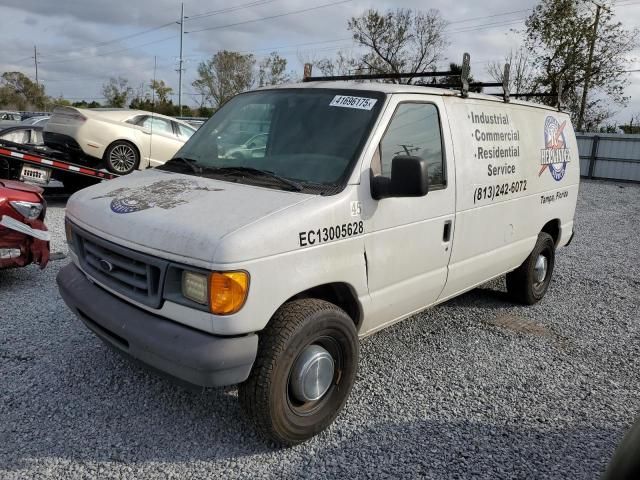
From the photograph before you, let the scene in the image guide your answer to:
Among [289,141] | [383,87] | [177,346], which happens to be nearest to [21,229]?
[289,141]

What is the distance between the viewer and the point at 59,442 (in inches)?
117

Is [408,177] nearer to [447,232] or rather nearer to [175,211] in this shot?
[447,232]

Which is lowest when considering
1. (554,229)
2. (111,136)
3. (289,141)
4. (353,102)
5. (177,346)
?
(177,346)

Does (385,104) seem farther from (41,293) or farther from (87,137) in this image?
(87,137)

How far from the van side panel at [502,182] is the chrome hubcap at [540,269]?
1.46 feet

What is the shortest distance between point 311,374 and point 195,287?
862mm

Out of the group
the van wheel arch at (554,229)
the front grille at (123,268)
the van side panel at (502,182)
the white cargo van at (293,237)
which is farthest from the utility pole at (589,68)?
the front grille at (123,268)

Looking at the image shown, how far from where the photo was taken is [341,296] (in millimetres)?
3322

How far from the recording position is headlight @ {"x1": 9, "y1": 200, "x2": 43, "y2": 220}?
5.00 m

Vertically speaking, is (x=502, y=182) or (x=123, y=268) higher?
(x=502, y=182)

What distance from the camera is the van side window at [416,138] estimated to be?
3.47 meters

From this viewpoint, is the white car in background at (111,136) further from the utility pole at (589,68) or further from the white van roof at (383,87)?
the utility pole at (589,68)

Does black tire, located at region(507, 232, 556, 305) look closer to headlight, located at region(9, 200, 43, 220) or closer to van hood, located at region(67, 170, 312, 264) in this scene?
van hood, located at region(67, 170, 312, 264)

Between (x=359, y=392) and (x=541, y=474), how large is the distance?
1211 mm
